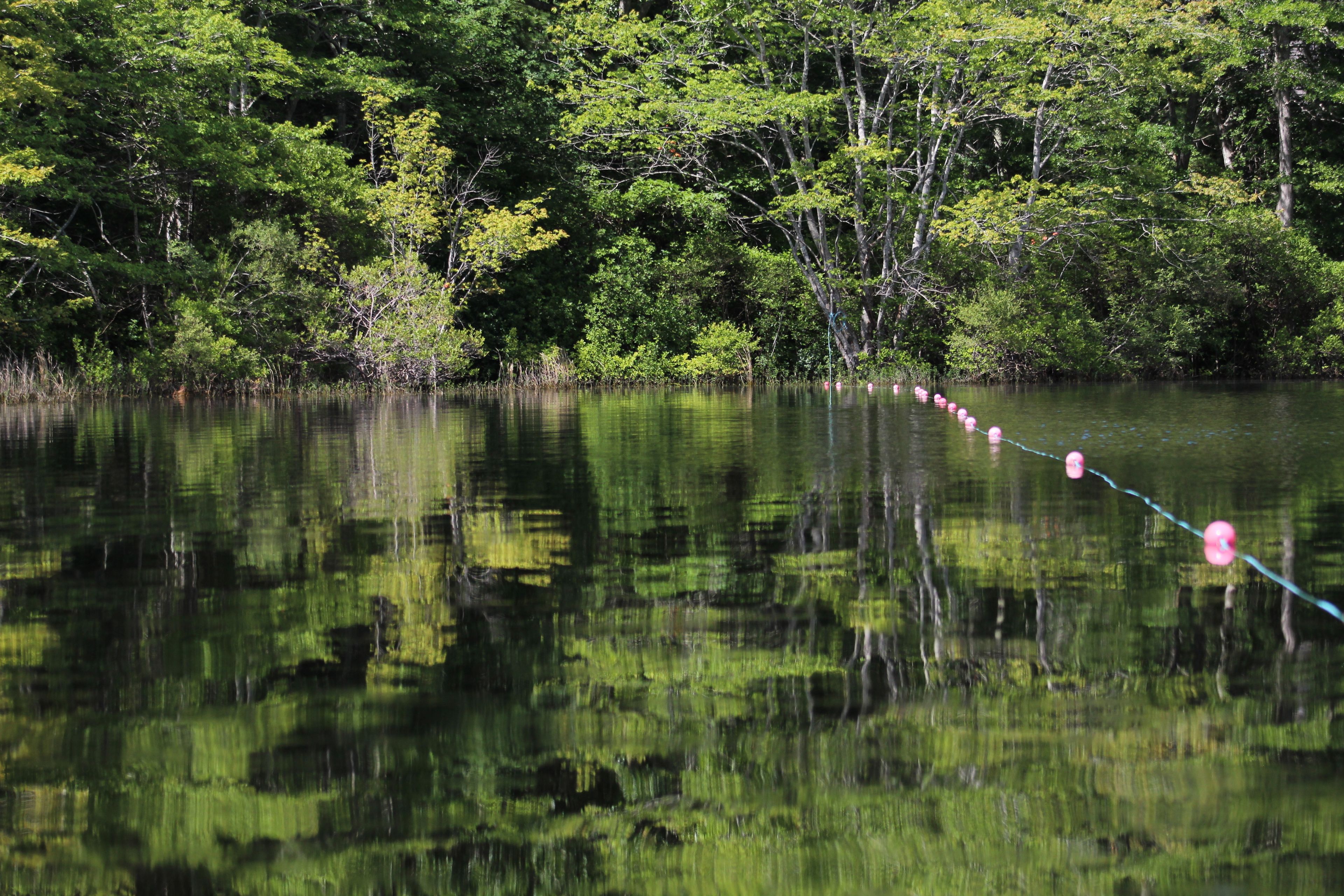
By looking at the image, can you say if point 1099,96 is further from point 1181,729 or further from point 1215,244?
point 1181,729

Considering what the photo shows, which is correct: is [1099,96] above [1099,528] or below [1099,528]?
above

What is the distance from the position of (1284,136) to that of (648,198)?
18540 millimetres

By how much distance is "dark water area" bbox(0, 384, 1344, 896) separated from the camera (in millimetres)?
2822

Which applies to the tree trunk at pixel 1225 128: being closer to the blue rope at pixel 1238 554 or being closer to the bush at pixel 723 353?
the bush at pixel 723 353

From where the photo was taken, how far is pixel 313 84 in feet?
110

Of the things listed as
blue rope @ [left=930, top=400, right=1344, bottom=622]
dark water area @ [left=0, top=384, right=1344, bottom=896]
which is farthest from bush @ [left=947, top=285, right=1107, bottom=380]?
dark water area @ [left=0, top=384, right=1344, bottom=896]

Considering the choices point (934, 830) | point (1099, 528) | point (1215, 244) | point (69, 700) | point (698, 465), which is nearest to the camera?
point (934, 830)

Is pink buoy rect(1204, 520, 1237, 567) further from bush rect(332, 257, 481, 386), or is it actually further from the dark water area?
bush rect(332, 257, 481, 386)

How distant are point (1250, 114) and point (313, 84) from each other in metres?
28.7

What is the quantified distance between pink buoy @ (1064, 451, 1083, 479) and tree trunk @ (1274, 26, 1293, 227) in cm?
3164

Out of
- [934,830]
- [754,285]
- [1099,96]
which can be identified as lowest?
[934,830]

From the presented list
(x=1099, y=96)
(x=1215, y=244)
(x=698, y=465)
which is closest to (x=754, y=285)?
(x=1099, y=96)

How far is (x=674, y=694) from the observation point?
4.00 m

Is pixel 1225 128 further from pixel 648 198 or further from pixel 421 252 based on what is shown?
pixel 421 252
